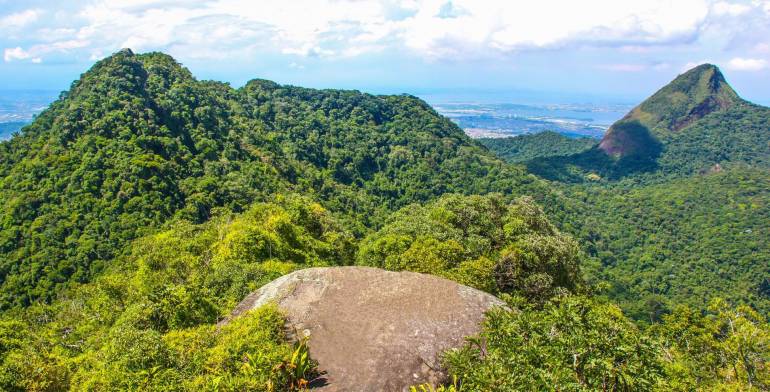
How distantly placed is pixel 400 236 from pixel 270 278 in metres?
11.7

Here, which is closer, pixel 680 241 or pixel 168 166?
pixel 168 166

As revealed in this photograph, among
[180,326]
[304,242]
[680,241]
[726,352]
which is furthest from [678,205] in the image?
[180,326]

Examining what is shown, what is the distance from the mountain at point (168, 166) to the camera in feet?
170

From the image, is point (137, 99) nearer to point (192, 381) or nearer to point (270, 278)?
point (270, 278)

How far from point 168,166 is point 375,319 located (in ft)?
180

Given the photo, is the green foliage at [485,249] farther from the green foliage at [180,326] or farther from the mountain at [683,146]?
the mountain at [683,146]

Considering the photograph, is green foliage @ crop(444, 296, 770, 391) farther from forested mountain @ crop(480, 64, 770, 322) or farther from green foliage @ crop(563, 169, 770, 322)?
forested mountain @ crop(480, 64, 770, 322)

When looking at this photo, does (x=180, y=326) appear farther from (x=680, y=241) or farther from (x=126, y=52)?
(x=680, y=241)

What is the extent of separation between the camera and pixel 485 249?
36594 mm

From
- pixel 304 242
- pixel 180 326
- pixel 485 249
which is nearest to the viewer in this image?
pixel 180 326

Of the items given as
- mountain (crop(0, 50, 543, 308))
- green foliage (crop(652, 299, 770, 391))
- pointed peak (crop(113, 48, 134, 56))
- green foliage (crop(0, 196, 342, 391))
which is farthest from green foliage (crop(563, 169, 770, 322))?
pointed peak (crop(113, 48, 134, 56))

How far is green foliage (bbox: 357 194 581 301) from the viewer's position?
2964cm

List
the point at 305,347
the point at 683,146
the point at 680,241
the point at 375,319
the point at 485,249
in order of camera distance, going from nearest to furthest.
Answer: the point at 305,347 < the point at 375,319 < the point at 485,249 < the point at 680,241 < the point at 683,146

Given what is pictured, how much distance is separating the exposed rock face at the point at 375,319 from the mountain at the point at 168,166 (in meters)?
39.1
